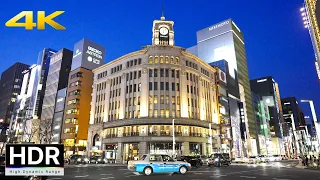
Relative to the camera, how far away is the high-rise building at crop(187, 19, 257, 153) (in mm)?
110625

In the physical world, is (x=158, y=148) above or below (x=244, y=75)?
below

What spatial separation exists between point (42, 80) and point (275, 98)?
145 m

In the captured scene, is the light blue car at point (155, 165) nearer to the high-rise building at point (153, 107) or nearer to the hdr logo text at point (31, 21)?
the hdr logo text at point (31, 21)

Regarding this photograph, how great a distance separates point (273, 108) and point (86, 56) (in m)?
123

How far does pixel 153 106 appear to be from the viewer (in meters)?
61.3

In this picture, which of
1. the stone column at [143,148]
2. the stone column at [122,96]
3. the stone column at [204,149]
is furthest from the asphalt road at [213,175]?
the stone column at [122,96]

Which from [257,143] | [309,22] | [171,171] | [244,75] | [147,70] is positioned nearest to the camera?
[171,171]

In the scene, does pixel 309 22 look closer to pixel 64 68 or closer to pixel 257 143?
pixel 257 143

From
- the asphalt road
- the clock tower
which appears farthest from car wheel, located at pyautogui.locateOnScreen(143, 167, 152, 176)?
the clock tower

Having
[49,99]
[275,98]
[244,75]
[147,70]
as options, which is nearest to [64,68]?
[49,99]

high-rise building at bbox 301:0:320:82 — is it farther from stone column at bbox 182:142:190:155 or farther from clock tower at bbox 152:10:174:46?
clock tower at bbox 152:10:174:46

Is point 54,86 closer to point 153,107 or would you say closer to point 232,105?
point 153,107

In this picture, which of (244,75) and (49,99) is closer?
(49,99)

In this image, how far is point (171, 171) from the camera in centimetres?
2061
